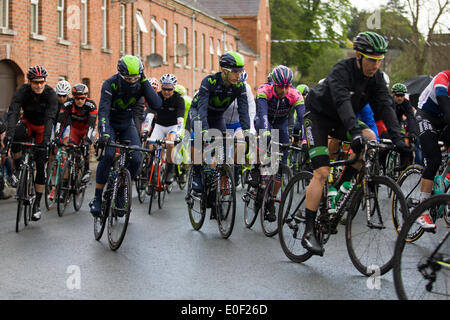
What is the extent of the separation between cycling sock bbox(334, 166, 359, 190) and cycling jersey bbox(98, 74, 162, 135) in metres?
2.93

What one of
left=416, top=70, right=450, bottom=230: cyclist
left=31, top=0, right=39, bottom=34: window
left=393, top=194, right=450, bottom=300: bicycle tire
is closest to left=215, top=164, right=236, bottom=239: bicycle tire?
left=416, top=70, right=450, bottom=230: cyclist

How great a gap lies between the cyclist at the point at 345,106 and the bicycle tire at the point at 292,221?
29cm

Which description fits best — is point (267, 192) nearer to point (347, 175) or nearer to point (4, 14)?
point (347, 175)

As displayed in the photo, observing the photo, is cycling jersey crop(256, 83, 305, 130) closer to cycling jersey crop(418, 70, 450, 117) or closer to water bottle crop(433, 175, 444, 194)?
cycling jersey crop(418, 70, 450, 117)

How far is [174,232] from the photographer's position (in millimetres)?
9000

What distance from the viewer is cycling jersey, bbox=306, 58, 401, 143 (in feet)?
19.6

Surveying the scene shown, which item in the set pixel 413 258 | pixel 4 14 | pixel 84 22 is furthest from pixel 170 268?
pixel 84 22

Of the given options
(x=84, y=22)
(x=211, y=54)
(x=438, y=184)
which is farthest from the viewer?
(x=211, y=54)

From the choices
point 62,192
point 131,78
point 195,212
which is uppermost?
point 131,78

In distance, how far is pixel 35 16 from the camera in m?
23.9

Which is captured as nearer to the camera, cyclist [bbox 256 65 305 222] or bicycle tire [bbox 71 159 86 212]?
cyclist [bbox 256 65 305 222]

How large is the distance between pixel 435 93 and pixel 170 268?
340cm
